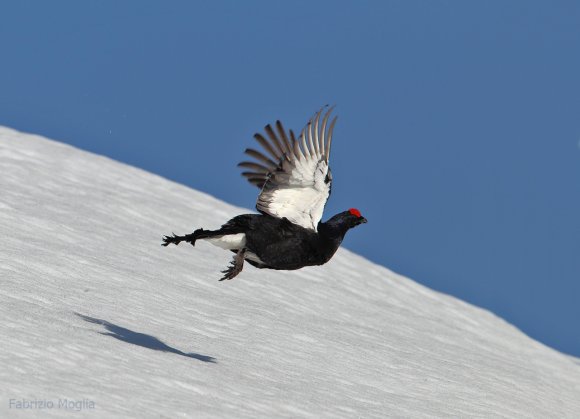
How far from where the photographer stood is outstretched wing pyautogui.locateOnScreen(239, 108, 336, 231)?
28.7ft

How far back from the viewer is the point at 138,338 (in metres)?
9.05

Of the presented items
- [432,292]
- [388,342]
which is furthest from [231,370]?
[432,292]

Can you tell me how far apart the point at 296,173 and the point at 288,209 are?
30 centimetres

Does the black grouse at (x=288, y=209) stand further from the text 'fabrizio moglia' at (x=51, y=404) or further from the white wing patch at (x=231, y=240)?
the text 'fabrizio moglia' at (x=51, y=404)

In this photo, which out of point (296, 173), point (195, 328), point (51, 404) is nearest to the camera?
point (51, 404)

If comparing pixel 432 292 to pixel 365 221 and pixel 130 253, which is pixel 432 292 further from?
pixel 365 221

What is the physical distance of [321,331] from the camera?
13.1m

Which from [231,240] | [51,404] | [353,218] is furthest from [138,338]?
[51,404]

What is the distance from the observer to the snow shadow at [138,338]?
8.76 meters

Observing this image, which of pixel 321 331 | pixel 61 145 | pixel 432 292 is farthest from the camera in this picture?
pixel 61 145

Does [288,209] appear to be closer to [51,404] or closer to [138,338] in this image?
[138,338]

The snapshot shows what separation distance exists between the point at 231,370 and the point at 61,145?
13736mm

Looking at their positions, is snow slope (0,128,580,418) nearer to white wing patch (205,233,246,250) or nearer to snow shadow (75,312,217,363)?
snow shadow (75,312,217,363)

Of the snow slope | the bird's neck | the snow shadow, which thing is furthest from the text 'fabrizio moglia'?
the bird's neck
